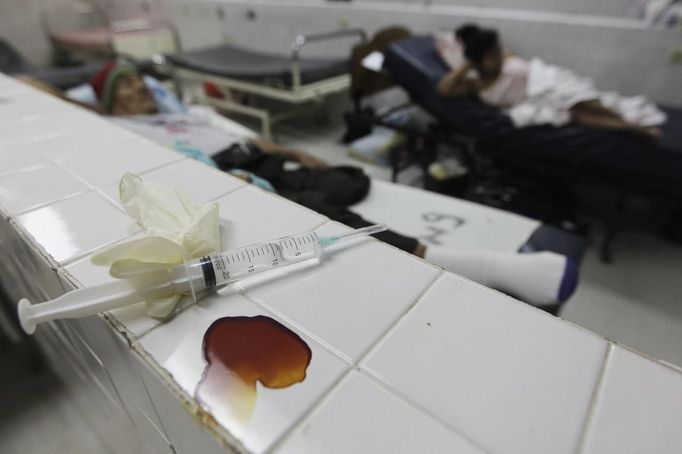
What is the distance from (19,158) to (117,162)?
8.4 inches

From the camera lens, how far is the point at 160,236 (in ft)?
1.44

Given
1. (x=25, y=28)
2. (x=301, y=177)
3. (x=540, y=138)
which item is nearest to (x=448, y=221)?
(x=301, y=177)

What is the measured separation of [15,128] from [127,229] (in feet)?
2.05

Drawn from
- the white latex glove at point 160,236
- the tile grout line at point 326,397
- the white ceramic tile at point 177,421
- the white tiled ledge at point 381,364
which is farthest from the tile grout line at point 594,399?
the white latex glove at point 160,236

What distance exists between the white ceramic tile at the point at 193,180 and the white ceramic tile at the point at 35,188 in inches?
2.8

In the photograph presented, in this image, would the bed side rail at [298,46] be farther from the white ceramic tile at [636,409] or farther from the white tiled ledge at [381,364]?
the white ceramic tile at [636,409]

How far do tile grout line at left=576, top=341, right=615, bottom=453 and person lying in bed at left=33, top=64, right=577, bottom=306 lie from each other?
1.64 ft

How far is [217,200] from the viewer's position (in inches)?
24.3

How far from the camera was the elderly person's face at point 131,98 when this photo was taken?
204 cm

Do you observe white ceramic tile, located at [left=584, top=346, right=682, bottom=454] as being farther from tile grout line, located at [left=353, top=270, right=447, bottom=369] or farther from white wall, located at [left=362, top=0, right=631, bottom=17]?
white wall, located at [left=362, top=0, right=631, bottom=17]

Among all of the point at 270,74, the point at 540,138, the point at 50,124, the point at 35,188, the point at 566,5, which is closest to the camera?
the point at 35,188

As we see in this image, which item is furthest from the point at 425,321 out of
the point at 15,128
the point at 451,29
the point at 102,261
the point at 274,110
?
the point at 274,110

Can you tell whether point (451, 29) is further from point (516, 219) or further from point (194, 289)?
point (194, 289)

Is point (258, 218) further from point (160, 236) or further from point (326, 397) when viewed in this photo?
point (326, 397)
